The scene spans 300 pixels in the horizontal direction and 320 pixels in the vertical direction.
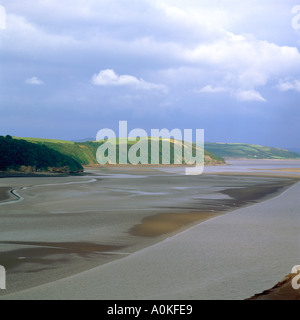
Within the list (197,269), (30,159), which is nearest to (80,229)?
(197,269)

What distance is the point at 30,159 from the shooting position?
6344cm

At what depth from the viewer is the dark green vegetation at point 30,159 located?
60.9 m

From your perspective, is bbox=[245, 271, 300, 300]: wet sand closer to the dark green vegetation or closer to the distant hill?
the dark green vegetation

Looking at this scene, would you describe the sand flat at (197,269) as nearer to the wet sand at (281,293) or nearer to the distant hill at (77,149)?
the wet sand at (281,293)

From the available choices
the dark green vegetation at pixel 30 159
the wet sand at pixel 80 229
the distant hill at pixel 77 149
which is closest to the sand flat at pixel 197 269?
the wet sand at pixel 80 229

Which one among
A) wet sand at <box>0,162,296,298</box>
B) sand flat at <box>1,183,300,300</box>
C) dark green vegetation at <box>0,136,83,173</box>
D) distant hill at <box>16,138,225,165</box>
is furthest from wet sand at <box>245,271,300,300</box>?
distant hill at <box>16,138,225,165</box>

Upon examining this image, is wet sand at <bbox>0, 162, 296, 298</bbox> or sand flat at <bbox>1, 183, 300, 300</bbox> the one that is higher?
sand flat at <bbox>1, 183, 300, 300</bbox>

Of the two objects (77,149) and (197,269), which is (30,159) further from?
(77,149)

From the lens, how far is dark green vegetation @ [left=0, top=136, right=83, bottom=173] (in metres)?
60.9

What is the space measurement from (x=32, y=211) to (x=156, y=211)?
5.83 meters
